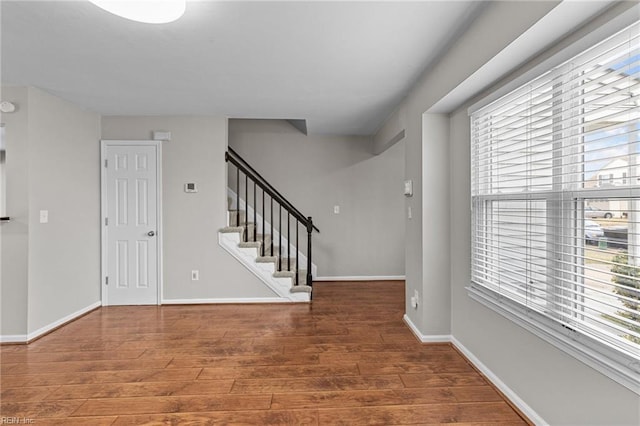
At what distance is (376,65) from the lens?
8.02ft

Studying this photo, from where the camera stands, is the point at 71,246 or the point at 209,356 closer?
the point at 209,356

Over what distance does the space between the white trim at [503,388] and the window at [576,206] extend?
0.49 m

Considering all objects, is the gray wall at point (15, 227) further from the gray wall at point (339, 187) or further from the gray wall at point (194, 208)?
the gray wall at point (339, 187)

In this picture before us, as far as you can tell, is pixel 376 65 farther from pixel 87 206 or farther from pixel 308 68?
pixel 87 206

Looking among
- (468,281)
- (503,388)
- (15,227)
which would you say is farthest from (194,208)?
(503,388)

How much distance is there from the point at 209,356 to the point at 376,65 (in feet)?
9.26

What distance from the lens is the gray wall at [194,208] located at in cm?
389

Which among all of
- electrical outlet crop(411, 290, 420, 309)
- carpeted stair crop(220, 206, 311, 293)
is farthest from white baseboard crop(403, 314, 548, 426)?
carpeted stair crop(220, 206, 311, 293)

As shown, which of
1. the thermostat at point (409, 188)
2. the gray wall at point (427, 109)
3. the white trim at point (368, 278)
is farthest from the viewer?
the white trim at point (368, 278)

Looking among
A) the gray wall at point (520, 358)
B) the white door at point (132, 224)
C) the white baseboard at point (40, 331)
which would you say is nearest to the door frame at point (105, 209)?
the white door at point (132, 224)

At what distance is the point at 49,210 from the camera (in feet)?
10.3

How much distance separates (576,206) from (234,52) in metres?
2.41

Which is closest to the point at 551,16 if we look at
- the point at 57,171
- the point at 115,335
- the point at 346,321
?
the point at 346,321

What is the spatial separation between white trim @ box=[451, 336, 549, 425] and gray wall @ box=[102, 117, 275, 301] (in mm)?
2376
